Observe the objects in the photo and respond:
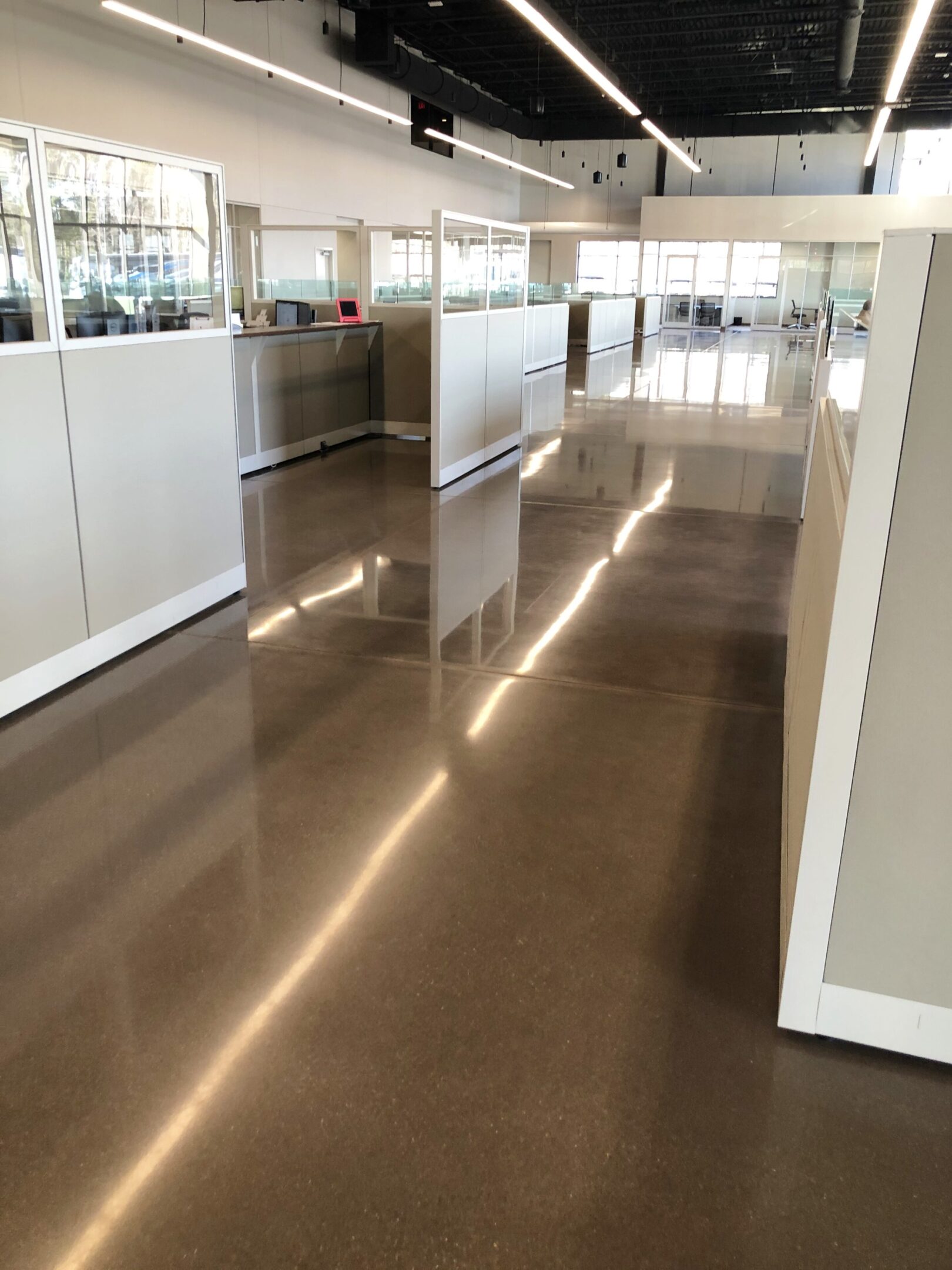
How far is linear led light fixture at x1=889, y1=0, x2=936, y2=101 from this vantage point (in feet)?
29.9

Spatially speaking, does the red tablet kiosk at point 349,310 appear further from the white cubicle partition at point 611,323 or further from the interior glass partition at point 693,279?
the interior glass partition at point 693,279

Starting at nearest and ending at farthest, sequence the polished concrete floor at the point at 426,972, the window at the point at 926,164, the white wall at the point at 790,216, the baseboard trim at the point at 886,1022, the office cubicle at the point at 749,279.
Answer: the polished concrete floor at the point at 426,972 < the baseboard trim at the point at 886,1022 < the window at the point at 926,164 < the white wall at the point at 790,216 < the office cubicle at the point at 749,279

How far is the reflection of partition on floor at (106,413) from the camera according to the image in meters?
3.25

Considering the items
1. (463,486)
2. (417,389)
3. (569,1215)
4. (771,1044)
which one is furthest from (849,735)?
(417,389)

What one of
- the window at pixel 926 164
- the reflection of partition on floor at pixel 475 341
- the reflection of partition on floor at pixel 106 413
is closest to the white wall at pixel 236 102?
the reflection of partition on floor at pixel 475 341

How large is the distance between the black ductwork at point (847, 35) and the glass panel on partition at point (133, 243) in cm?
1144

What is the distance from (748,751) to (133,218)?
9.75 feet

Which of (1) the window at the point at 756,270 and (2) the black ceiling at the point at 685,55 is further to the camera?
(1) the window at the point at 756,270

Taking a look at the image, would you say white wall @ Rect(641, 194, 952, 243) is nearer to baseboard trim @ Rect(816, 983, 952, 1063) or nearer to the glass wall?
the glass wall

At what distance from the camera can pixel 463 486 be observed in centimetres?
714

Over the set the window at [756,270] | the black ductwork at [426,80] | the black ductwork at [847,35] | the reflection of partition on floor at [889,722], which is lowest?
the reflection of partition on floor at [889,722]

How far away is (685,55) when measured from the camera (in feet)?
56.9

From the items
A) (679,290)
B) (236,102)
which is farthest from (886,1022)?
(679,290)

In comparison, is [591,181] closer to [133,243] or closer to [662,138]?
[662,138]
